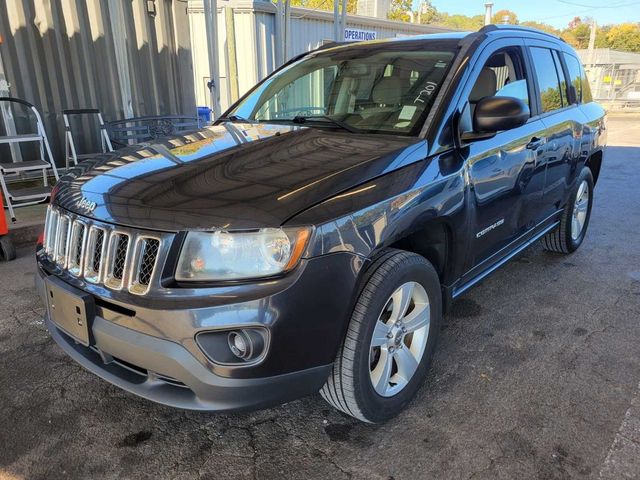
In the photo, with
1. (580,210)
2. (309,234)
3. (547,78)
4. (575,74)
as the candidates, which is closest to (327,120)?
(309,234)

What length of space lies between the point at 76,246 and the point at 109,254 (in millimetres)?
293

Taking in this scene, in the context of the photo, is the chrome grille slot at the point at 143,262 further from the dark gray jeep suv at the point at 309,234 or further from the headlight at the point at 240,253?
the headlight at the point at 240,253

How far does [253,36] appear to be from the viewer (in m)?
10.4

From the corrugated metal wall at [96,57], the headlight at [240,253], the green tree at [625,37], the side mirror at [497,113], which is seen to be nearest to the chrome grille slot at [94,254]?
the headlight at [240,253]

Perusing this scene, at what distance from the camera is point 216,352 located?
186 centimetres

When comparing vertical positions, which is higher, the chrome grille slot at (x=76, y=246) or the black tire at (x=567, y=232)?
the chrome grille slot at (x=76, y=246)

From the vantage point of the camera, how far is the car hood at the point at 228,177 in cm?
193

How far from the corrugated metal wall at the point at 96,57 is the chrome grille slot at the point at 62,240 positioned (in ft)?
15.7

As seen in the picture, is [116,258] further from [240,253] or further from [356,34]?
[356,34]

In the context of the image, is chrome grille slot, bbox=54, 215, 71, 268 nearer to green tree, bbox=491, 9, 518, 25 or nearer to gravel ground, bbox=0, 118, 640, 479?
gravel ground, bbox=0, 118, 640, 479

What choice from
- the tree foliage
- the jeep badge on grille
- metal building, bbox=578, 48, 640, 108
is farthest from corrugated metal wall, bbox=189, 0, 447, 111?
the tree foliage

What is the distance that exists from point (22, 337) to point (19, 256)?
186 cm

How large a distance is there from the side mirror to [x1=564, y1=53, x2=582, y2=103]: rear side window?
6.69 feet

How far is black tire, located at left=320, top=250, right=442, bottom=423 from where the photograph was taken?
2.10 meters
